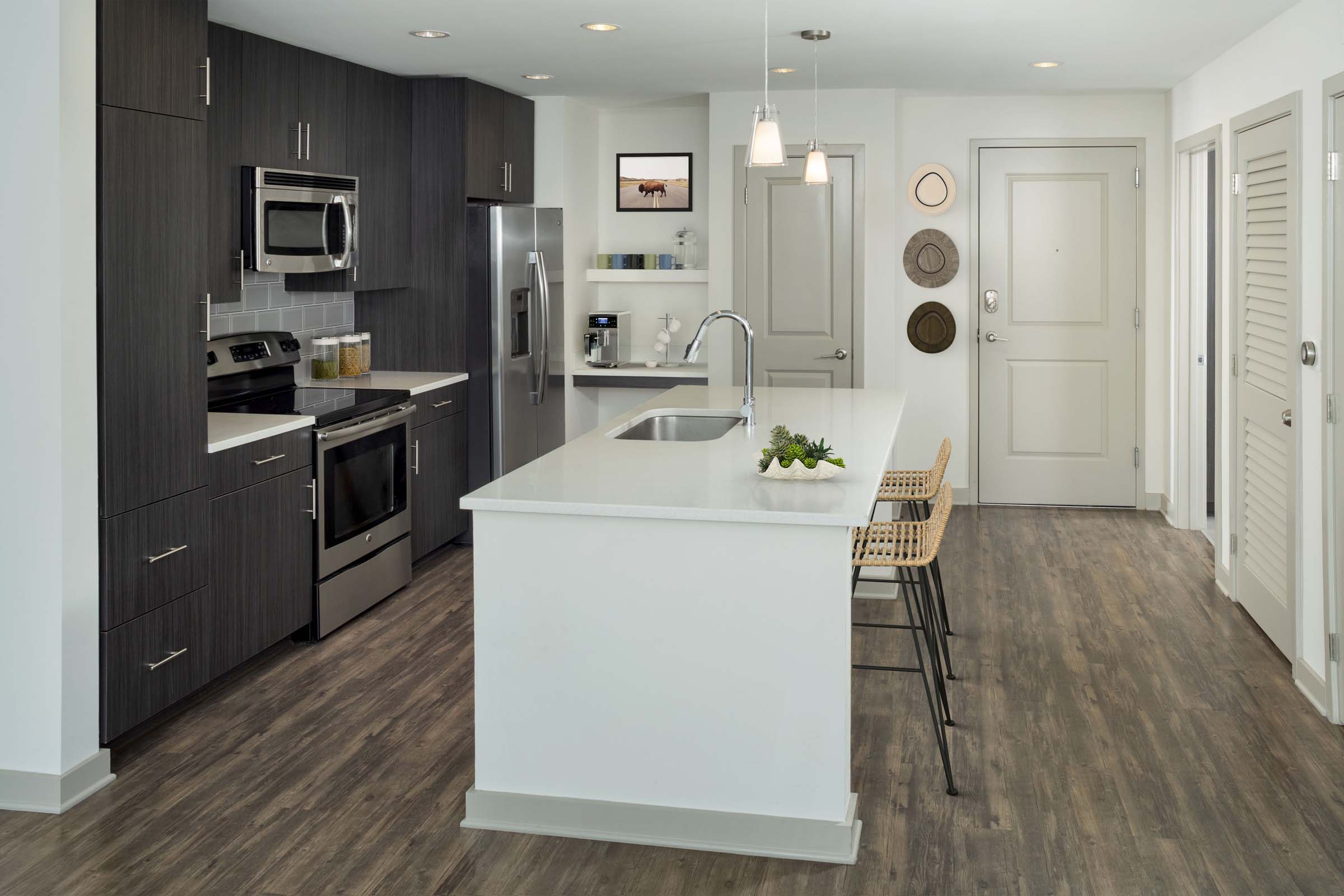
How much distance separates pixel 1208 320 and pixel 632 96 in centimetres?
339

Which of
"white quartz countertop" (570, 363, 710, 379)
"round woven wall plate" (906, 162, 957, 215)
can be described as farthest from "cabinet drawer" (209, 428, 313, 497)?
"round woven wall plate" (906, 162, 957, 215)

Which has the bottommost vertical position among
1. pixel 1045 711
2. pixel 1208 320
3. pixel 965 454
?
pixel 1045 711

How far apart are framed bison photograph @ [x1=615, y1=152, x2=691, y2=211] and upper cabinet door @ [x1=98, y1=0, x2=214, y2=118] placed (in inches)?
145

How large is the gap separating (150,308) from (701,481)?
1.64 metres

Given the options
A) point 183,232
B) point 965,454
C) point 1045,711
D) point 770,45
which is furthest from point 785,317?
point 183,232

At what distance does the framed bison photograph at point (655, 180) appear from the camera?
7.07 metres

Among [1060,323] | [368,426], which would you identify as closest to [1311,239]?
[1060,323]

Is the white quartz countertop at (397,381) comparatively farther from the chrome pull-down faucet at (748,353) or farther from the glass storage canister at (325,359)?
the chrome pull-down faucet at (748,353)

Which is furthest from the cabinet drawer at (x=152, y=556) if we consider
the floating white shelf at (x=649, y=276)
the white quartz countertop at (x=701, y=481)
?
the floating white shelf at (x=649, y=276)

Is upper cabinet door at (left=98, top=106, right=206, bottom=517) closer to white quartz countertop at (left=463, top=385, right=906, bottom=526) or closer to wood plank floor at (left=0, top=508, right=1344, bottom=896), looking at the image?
A: wood plank floor at (left=0, top=508, right=1344, bottom=896)

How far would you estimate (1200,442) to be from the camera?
609cm

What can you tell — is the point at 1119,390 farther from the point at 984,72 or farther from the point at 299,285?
the point at 299,285

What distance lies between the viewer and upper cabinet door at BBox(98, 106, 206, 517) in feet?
10.4

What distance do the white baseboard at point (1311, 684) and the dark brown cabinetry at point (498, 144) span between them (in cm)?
404
